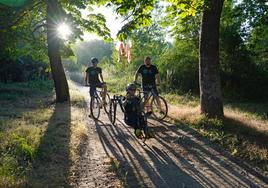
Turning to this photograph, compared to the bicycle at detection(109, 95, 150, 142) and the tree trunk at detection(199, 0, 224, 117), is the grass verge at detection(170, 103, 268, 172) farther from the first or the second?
the bicycle at detection(109, 95, 150, 142)

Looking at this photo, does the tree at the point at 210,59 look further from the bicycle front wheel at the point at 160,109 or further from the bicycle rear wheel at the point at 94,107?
the bicycle rear wheel at the point at 94,107

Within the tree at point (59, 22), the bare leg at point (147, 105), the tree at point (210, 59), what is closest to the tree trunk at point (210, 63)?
the tree at point (210, 59)

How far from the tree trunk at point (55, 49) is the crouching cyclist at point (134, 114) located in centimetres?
773

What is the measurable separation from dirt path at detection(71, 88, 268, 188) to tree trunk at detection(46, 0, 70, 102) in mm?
7246

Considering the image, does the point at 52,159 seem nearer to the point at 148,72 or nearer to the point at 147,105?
the point at 147,105

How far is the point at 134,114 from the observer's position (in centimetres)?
863

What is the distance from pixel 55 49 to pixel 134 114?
30.0ft

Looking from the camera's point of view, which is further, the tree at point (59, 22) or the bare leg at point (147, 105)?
the tree at point (59, 22)

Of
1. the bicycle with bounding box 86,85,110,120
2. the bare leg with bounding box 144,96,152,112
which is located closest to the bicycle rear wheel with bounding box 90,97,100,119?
the bicycle with bounding box 86,85,110,120

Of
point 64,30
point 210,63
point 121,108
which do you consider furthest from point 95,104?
point 64,30

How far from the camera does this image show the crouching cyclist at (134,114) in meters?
8.54

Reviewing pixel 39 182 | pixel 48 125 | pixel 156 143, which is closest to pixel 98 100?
pixel 48 125

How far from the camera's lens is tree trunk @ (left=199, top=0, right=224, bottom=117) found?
10.2 m

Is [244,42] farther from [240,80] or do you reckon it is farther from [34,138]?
[34,138]
